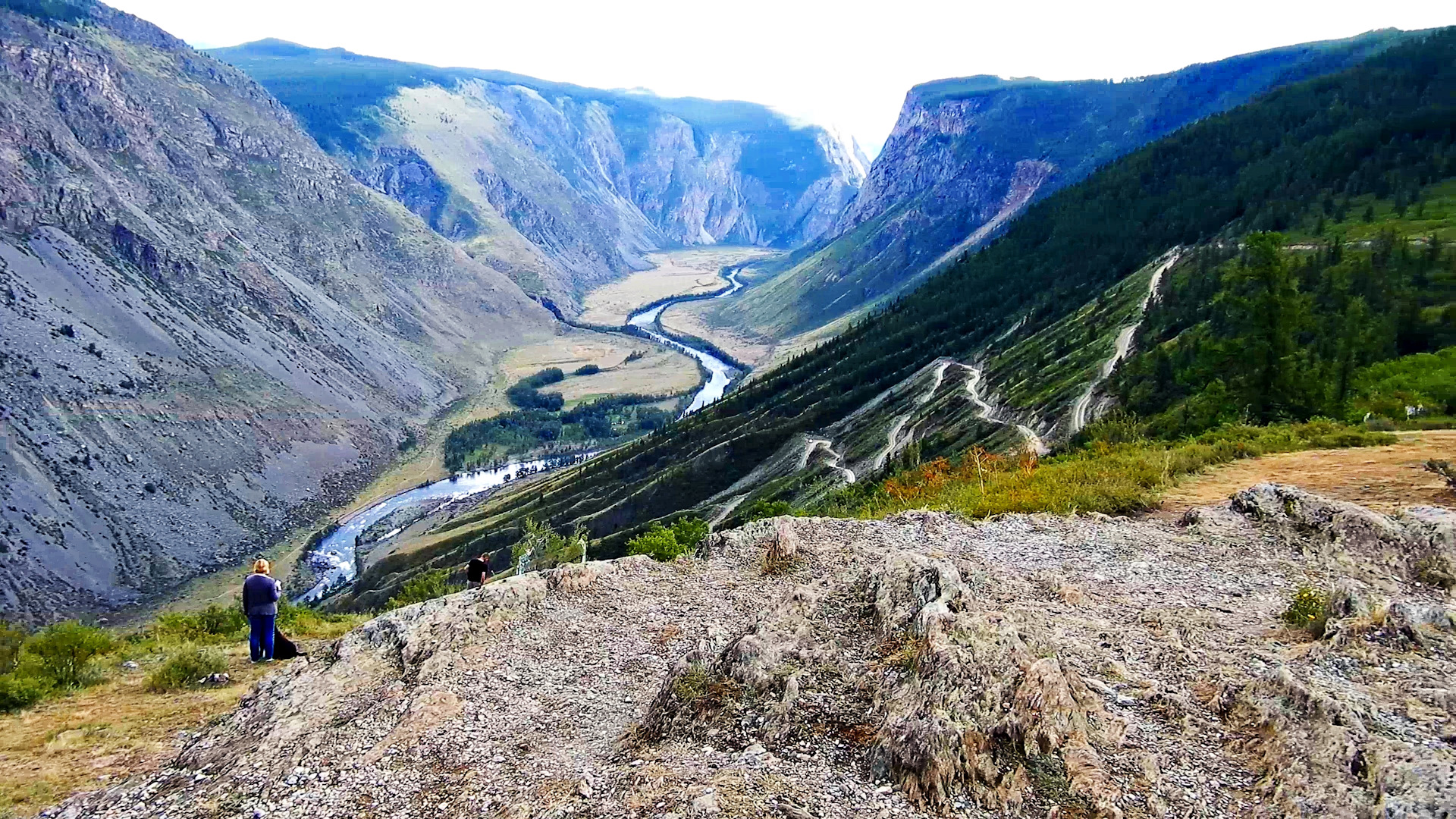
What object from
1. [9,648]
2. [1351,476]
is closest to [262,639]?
[9,648]

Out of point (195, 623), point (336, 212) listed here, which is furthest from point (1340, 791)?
point (336, 212)

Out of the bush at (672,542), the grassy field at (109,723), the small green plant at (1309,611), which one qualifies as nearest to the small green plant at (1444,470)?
the small green plant at (1309,611)

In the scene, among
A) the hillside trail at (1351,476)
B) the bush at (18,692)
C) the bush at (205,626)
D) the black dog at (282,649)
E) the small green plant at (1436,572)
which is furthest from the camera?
the bush at (205,626)

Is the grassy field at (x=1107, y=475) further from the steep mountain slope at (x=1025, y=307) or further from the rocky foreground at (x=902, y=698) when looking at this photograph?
the steep mountain slope at (x=1025, y=307)

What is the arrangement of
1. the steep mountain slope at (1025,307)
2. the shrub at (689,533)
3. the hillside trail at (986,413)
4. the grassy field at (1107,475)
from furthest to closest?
the steep mountain slope at (1025,307) → the hillside trail at (986,413) → the shrub at (689,533) → the grassy field at (1107,475)

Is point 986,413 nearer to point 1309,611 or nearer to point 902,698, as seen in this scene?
point 1309,611

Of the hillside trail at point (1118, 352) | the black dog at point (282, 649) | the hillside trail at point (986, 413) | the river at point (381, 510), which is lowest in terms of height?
the river at point (381, 510)

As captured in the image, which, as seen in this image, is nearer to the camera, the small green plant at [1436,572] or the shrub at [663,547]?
the small green plant at [1436,572]

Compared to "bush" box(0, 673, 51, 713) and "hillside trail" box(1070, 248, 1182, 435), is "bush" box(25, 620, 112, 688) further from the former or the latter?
"hillside trail" box(1070, 248, 1182, 435)
